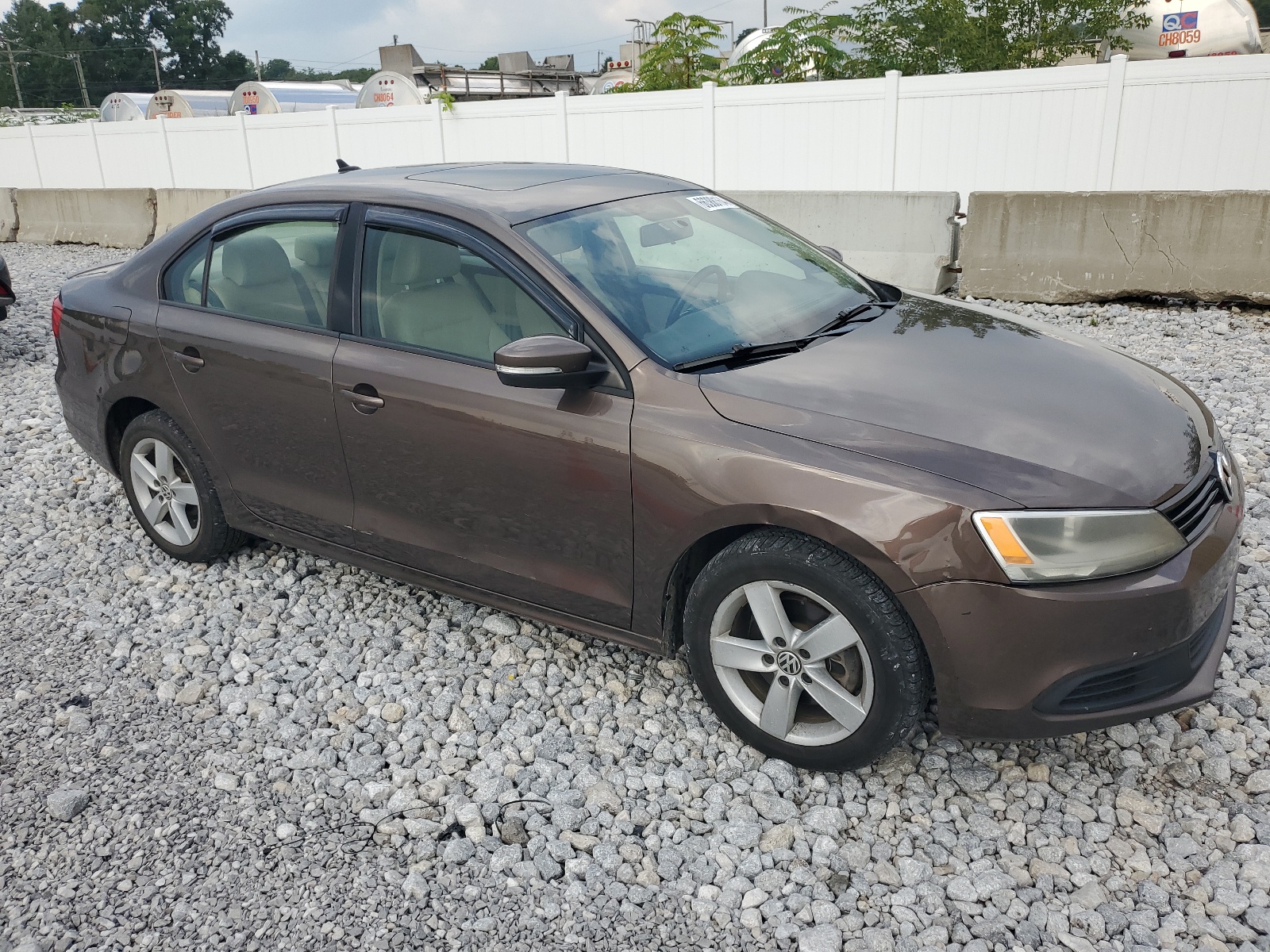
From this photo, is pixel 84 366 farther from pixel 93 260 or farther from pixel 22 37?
pixel 22 37

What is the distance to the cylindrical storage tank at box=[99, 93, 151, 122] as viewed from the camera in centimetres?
2948

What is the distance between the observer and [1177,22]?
671 inches

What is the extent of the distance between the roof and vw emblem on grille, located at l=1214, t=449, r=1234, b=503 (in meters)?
2.19

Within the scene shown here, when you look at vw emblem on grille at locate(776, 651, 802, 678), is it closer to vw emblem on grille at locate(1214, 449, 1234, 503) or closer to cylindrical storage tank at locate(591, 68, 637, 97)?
vw emblem on grille at locate(1214, 449, 1234, 503)

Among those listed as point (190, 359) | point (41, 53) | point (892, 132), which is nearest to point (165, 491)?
point (190, 359)

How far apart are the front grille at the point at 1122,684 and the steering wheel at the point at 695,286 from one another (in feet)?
5.18

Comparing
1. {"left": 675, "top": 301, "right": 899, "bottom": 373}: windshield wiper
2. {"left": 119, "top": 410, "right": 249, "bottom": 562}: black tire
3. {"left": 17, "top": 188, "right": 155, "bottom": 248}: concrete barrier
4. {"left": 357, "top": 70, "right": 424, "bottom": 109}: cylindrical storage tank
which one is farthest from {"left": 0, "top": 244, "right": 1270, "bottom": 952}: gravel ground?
{"left": 357, "top": 70, "right": 424, "bottom": 109}: cylindrical storage tank

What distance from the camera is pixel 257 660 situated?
3.86 meters

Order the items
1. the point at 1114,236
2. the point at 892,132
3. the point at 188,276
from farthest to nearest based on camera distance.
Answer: the point at 892,132, the point at 1114,236, the point at 188,276

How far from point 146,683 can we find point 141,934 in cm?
134

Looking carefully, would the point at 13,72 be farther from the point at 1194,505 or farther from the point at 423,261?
the point at 1194,505

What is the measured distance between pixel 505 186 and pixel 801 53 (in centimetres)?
1429

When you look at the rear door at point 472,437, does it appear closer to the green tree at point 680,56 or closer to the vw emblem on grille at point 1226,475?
the vw emblem on grille at point 1226,475

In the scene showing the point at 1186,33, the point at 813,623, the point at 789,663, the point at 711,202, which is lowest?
the point at 789,663
